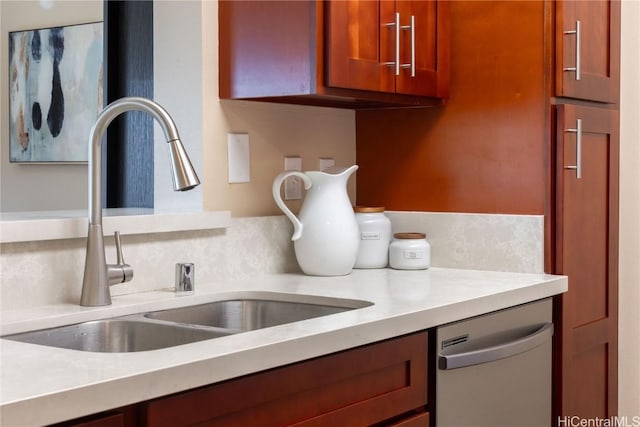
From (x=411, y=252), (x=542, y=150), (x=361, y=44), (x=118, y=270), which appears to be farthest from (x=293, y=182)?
(x=118, y=270)

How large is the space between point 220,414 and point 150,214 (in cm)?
81

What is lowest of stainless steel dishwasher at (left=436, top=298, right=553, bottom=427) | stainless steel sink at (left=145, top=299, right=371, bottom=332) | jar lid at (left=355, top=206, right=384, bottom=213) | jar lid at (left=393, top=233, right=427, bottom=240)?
stainless steel dishwasher at (left=436, top=298, right=553, bottom=427)

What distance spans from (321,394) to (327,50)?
91 centimetres

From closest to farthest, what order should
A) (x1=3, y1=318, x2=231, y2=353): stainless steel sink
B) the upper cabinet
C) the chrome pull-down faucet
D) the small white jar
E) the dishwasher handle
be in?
(x1=3, y1=318, x2=231, y2=353): stainless steel sink, the chrome pull-down faucet, the dishwasher handle, the upper cabinet, the small white jar

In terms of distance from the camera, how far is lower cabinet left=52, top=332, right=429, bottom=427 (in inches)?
51.9

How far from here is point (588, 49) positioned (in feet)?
8.28

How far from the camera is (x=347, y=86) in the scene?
7.18ft

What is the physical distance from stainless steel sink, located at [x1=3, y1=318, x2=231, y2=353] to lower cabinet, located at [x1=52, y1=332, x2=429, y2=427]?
8.6 inches

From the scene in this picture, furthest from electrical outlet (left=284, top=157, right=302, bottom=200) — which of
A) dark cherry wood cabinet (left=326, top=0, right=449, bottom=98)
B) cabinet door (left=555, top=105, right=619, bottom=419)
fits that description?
cabinet door (left=555, top=105, right=619, bottom=419)

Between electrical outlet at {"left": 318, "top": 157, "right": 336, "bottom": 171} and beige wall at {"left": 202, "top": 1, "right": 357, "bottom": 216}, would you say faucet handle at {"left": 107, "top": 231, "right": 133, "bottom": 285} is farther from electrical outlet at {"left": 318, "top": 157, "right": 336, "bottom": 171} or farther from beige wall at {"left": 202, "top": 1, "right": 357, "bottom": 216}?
electrical outlet at {"left": 318, "top": 157, "right": 336, "bottom": 171}

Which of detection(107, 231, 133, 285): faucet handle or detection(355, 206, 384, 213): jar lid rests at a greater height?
detection(355, 206, 384, 213): jar lid

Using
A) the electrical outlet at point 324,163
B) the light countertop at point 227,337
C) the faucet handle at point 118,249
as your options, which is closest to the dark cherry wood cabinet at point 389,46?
the electrical outlet at point 324,163

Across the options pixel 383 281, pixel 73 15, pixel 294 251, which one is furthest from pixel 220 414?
pixel 73 15

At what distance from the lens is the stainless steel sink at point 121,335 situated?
1.68m
